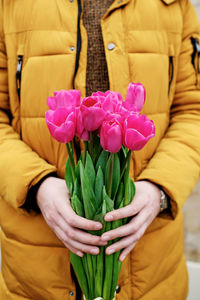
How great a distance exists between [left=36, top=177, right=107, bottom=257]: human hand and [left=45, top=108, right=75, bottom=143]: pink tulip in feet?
0.54

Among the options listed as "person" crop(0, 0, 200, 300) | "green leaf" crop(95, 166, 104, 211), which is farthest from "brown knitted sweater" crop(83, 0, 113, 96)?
"green leaf" crop(95, 166, 104, 211)

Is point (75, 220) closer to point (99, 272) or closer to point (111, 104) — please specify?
point (99, 272)

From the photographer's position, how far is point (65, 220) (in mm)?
633

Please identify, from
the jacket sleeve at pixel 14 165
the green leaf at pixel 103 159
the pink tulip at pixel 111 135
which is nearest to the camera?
the pink tulip at pixel 111 135

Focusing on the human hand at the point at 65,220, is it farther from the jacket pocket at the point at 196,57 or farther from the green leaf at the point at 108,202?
the jacket pocket at the point at 196,57

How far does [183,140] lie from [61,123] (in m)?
0.45

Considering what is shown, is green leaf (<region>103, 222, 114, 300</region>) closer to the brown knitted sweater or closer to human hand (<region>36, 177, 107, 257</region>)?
human hand (<region>36, 177, 107, 257</region>)

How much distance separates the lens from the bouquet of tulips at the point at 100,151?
0.50m

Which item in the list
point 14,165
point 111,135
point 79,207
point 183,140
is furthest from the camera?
point 183,140

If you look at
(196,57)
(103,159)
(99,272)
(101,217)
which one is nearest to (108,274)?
(99,272)

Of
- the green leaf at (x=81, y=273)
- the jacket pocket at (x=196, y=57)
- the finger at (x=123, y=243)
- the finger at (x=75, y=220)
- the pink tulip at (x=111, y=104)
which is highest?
the jacket pocket at (x=196, y=57)

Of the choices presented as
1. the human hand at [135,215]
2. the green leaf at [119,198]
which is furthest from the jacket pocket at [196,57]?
the green leaf at [119,198]

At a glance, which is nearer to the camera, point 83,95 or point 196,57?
point 83,95

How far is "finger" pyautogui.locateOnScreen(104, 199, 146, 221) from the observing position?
1.88 feet
